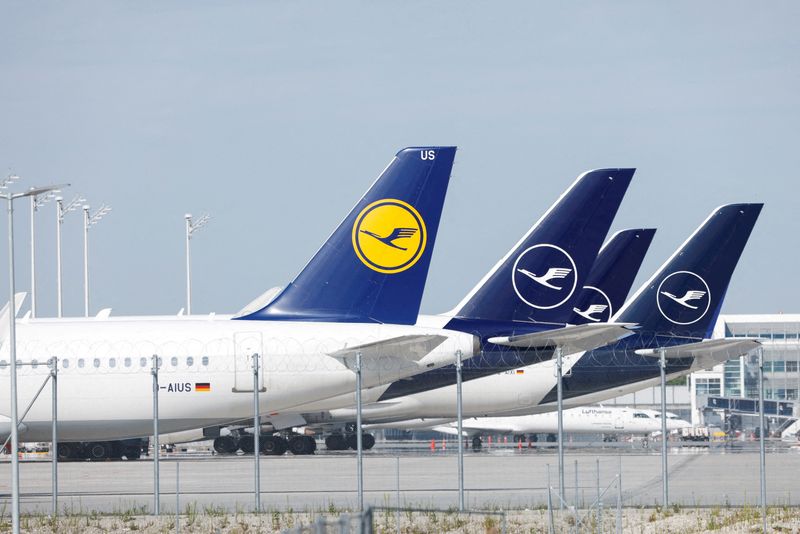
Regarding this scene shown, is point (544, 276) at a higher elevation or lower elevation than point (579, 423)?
higher

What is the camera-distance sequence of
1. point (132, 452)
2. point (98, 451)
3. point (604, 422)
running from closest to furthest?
point (98, 451) → point (132, 452) → point (604, 422)

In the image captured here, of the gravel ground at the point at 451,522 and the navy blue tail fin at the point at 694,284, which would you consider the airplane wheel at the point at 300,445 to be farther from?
the gravel ground at the point at 451,522

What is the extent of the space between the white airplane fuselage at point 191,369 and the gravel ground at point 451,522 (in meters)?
8.95

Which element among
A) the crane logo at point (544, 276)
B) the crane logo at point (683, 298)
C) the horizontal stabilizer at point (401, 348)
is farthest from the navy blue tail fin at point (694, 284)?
the horizontal stabilizer at point (401, 348)

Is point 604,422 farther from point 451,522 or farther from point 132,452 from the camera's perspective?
point 451,522

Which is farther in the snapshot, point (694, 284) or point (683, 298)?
point (683, 298)

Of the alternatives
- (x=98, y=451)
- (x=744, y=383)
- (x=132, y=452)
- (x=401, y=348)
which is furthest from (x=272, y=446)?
(x=744, y=383)

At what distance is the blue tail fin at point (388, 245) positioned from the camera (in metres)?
33.0

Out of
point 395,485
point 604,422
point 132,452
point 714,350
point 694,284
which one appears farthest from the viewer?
point 604,422

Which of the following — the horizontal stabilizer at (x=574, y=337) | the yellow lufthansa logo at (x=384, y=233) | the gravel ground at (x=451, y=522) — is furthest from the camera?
the yellow lufthansa logo at (x=384, y=233)

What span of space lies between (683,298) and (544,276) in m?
9.88

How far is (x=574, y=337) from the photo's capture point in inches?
1232

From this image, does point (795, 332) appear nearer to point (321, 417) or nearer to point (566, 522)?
point (321, 417)

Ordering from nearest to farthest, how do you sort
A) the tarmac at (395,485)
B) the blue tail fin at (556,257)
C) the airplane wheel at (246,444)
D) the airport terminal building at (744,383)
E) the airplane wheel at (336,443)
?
1. the tarmac at (395,485)
2. the blue tail fin at (556,257)
3. the airplane wheel at (246,444)
4. the airplane wheel at (336,443)
5. the airport terminal building at (744,383)
